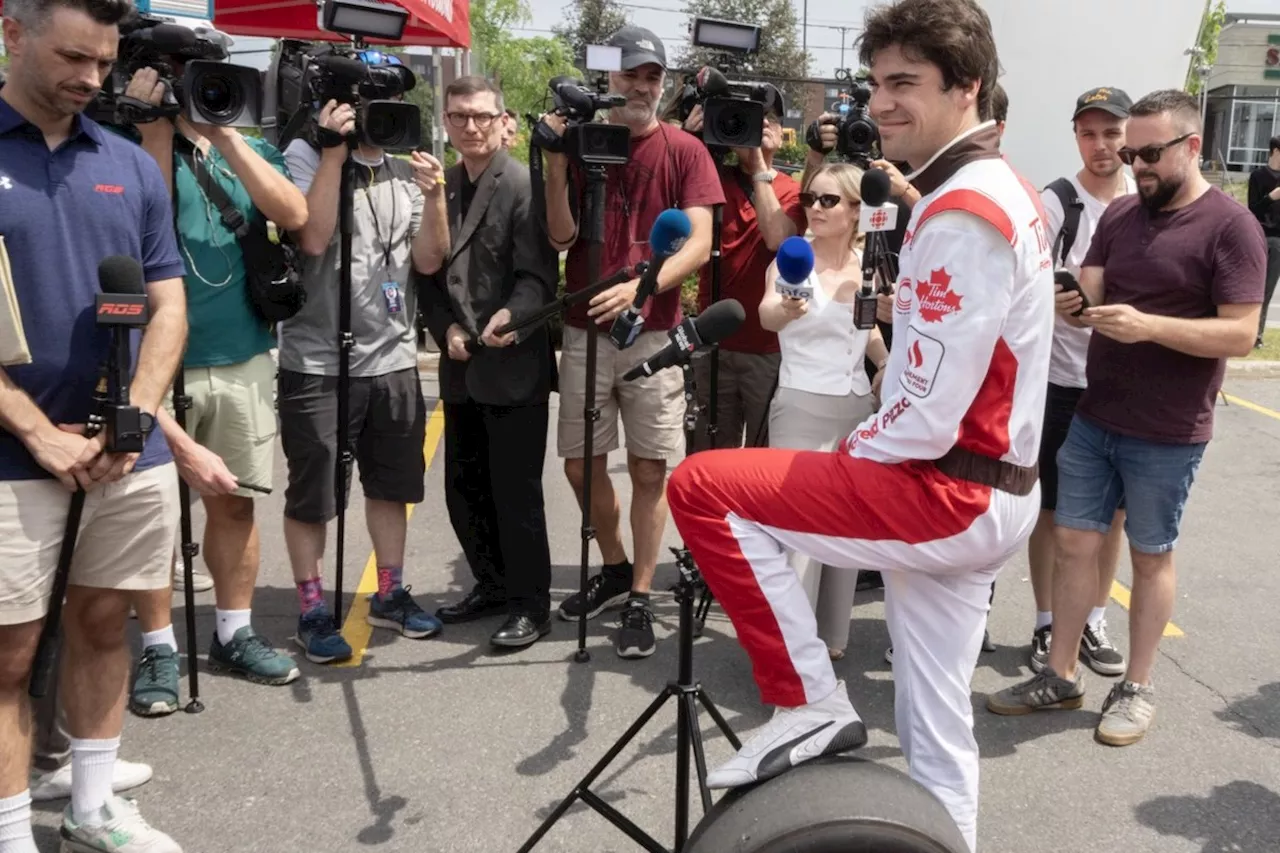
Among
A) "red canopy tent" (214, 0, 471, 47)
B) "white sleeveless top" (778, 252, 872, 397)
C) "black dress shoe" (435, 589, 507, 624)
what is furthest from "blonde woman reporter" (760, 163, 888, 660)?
"red canopy tent" (214, 0, 471, 47)

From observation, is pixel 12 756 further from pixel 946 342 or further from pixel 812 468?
pixel 946 342

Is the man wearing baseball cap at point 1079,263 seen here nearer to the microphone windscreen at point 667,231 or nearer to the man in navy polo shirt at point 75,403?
the microphone windscreen at point 667,231

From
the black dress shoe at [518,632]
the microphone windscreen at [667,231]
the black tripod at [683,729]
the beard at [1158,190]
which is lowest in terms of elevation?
the black dress shoe at [518,632]

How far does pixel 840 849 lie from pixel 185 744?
2.31m

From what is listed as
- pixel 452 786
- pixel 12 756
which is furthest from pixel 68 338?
pixel 452 786

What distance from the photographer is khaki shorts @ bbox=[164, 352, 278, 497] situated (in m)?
3.85

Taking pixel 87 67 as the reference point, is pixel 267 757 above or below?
below

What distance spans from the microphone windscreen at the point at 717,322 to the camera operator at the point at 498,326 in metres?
1.76

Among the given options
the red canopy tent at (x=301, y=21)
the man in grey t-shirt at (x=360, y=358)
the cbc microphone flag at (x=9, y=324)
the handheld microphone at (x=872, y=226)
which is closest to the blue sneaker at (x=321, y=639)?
the man in grey t-shirt at (x=360, y=358)

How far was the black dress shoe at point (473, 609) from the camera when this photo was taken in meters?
4.56

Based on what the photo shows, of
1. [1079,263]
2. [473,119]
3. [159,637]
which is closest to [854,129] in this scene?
[1079,263]

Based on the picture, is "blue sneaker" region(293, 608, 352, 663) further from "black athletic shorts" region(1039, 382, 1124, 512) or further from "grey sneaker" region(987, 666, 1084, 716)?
"black athletic shorts" region(1039, 382, 1124, 512)

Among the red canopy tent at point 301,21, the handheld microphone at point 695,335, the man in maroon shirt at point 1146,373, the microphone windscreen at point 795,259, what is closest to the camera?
the handheld microphone at point 695,335

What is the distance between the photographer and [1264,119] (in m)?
44.6
